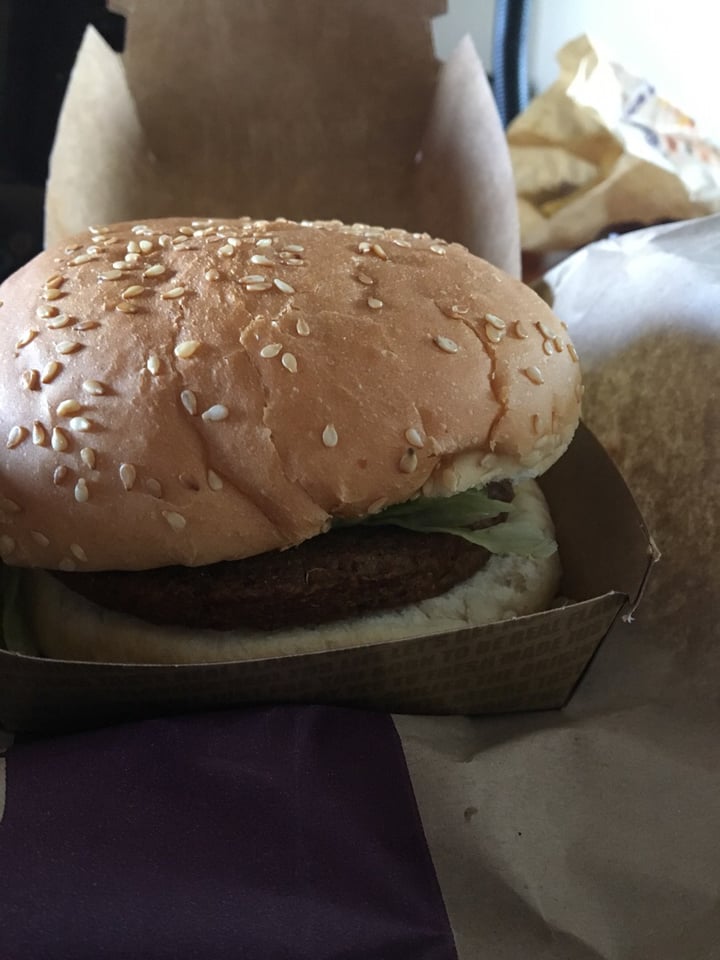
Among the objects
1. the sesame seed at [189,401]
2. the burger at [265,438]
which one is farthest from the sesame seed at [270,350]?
the sesame seed at [189,401]

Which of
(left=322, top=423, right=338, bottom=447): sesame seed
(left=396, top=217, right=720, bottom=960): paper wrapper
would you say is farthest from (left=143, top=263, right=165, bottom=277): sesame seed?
(left=396, top=217, right=720, bottom=960): paper wrapper

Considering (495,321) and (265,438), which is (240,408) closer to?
(265,438)

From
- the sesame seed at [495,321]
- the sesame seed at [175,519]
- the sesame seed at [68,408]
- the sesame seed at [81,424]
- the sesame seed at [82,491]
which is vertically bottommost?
the sesame seed at [175,519]

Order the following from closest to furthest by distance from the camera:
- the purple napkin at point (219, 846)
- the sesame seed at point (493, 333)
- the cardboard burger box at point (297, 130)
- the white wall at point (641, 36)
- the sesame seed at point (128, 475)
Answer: the purple napkin at point (219, 846) → the sesame seed at point (128, 475) → the sesame seed at point (493, 333) → the cardboard burger box at point (297, 130) → the white wall at point (641, 36)

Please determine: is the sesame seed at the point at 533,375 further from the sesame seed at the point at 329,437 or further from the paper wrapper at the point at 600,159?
the paper wrapper at the point at 600,159

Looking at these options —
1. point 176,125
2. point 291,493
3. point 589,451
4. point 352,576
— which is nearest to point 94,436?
point 291,493

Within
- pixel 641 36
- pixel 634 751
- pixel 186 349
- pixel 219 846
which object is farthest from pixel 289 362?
pixel 641 36
